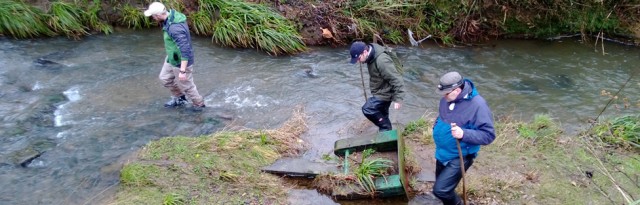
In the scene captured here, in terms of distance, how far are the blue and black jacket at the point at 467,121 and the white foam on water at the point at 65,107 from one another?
581cm

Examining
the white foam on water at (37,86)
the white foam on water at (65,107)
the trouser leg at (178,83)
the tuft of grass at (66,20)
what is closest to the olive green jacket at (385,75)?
the trouser leg at (178,83)

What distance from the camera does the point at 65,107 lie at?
26.9 ft

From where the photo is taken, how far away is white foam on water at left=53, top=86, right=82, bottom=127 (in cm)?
773

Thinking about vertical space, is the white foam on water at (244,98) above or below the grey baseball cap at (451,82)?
below

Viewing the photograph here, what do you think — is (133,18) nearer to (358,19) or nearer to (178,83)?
(178,83)

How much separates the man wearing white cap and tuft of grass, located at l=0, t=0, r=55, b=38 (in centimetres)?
497

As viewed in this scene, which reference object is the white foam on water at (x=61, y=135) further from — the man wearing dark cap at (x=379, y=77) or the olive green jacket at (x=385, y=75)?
the olive green jacket at (x=385, y=75)

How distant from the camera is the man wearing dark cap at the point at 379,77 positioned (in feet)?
20.0

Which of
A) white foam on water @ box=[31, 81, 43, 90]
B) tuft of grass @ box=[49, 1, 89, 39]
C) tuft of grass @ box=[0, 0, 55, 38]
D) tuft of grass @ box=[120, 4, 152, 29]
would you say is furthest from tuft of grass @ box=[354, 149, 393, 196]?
tuft of grass @ box=[0, 0, 55, 38]

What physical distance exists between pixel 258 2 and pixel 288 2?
0.77 meters

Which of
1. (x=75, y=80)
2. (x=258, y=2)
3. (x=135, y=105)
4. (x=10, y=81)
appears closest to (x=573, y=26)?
(x=258, y=2)

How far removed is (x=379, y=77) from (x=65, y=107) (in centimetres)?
528

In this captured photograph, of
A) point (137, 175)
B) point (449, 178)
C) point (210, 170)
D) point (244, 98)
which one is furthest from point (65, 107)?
point (449, 178)

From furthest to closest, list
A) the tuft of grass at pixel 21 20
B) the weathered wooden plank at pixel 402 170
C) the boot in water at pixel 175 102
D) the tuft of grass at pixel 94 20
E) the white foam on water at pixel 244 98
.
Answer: the tuft of grass at pixel 94 20 → the tuft of grass at pixel 21 20 → the white foam on water at pixel 244 98 → the boot in water at pixel 175 102 → the weathered wooden plank at pixel 402 170
